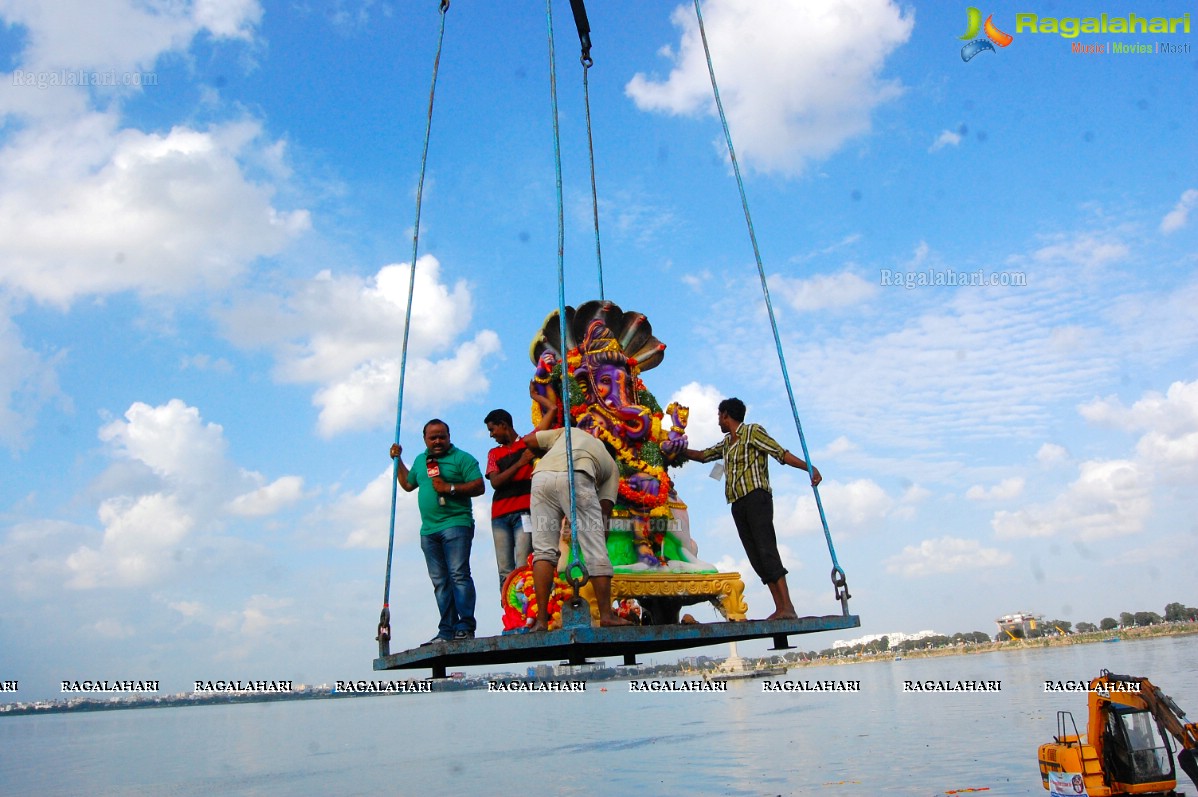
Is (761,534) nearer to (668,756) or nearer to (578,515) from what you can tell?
(578,515)

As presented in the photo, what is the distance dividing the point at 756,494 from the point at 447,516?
2.53m

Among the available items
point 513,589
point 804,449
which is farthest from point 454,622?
point 804,449

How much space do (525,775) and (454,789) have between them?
17.7ft

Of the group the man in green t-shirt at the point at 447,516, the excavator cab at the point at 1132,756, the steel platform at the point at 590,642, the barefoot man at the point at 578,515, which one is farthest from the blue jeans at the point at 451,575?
the excavator cab at the point at 1132,756

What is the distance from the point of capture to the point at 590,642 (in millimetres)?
5418

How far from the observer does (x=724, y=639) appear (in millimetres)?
6691

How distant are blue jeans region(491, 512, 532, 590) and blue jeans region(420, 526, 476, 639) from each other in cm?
64

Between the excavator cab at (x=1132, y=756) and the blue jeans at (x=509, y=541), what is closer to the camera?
the blue jeans at (x=509, y=541)

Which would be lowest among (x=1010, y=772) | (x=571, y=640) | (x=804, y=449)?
(x=1010, y=772)

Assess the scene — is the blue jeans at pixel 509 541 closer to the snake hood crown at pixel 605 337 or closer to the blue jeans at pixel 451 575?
the blue jeans at pixel 451 575

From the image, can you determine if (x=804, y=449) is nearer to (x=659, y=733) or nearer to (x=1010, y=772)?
(x=1010, y=772)

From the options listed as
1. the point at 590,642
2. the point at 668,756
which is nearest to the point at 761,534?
the point at 590,642

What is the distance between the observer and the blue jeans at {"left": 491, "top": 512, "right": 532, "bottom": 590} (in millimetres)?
8250

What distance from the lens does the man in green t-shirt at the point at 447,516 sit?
7.52m
